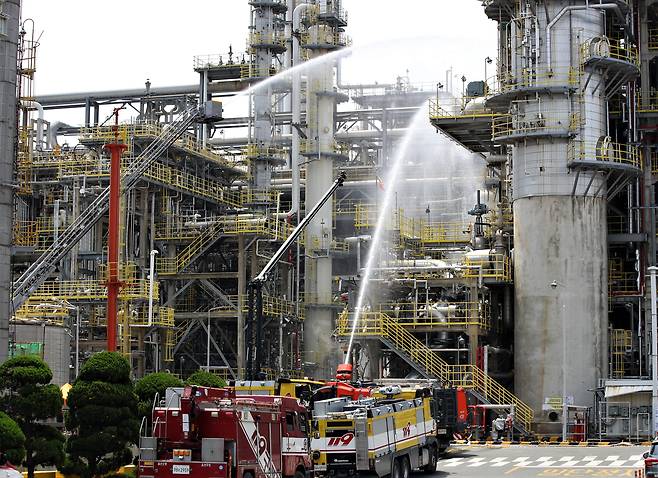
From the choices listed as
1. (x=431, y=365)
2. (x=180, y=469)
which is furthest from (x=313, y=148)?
(x=180, y=469)

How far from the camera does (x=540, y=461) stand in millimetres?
47969

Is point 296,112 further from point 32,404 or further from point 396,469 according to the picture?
point 32,404

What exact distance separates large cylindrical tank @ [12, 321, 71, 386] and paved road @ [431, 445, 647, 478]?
19.6 m

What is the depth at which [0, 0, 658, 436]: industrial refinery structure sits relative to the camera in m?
66.7

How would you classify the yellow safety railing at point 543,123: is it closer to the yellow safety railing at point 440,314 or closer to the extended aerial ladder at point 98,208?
the yellow safety railing at point 440,314

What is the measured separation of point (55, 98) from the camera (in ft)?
296

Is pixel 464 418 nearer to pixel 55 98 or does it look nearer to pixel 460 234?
pixel 460 234

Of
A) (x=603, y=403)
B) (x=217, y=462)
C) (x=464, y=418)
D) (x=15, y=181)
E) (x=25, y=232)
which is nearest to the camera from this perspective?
(x=217, y=462)

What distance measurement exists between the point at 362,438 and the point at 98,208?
39.1 m

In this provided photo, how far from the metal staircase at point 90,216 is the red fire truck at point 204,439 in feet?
99.3

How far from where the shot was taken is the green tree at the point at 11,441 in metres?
31.9

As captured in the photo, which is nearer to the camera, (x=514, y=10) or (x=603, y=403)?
(x=603, y=403)

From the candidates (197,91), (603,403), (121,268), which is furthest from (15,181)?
(197,91)

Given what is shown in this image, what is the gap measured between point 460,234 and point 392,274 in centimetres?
1157
